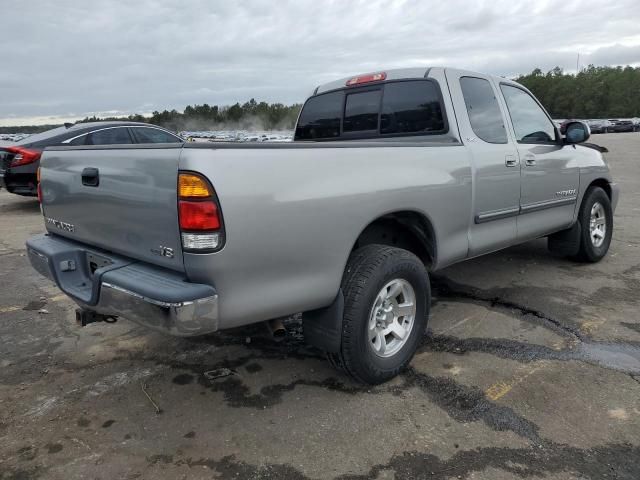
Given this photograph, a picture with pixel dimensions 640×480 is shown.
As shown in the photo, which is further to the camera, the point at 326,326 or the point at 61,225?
the point at 61,225

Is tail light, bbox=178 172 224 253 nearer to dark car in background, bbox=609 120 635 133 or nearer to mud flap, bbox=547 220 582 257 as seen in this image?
mud flap, bbox=547 220 582 257

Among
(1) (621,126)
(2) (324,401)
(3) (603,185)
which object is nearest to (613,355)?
(2) (324,401)

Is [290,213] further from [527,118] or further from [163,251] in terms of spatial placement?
[527,118]

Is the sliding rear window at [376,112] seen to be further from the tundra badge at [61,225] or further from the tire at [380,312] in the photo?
the tundra badge at [61,225]

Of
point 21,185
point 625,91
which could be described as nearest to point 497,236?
point 21,185

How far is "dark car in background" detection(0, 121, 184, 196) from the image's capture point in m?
9.11

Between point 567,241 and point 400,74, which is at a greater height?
point 400,74

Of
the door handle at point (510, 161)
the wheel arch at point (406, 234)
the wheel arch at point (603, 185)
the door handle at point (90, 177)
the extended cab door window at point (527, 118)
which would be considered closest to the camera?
the door handle at point (90, 177)

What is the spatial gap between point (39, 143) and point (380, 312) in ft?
28.3

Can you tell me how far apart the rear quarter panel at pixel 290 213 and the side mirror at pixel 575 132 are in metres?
2.46

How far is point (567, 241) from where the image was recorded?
18.2 feet

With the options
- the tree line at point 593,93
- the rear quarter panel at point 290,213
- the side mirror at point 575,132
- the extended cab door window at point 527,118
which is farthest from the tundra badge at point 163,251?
the tree line at point 593,93

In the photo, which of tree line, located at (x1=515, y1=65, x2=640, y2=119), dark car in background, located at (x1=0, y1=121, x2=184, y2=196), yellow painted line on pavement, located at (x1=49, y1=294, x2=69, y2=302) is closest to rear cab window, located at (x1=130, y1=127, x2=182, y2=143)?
dark car in background, located at (x1=0, y1=121, x2=184, y2=196)

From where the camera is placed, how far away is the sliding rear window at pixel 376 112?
404 centimetres
